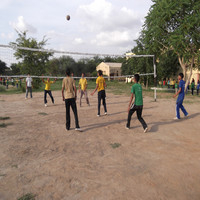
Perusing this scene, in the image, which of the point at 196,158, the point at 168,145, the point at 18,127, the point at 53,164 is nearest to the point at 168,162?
the point at 196,158

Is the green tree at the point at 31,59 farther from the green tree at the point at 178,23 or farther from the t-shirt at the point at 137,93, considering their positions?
the t-shirt at the point at 137,93

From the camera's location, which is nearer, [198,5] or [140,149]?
[140,149]

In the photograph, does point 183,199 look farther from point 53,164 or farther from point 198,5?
point 198,5

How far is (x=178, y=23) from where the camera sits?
49.2 feet

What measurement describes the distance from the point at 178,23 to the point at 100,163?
15.3 m

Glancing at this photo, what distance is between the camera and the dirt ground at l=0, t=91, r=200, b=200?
2723mm

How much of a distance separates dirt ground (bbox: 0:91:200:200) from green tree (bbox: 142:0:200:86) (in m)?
9.54

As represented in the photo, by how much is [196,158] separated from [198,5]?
521 inches

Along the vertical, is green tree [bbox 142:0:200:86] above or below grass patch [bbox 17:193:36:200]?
above

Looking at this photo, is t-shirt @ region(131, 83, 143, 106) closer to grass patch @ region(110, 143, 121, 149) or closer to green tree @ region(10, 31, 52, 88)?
grass patch @ region(110, 143, 121, 149)

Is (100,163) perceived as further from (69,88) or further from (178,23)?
(178,23)

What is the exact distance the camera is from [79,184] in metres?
2.91

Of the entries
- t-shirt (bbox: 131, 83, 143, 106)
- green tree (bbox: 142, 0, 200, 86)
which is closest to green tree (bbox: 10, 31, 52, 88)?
green tree (bbox: 142, 0, 200, 86)

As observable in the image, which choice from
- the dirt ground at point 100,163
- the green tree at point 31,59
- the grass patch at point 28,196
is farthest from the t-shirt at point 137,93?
the green tree at point 31,59
